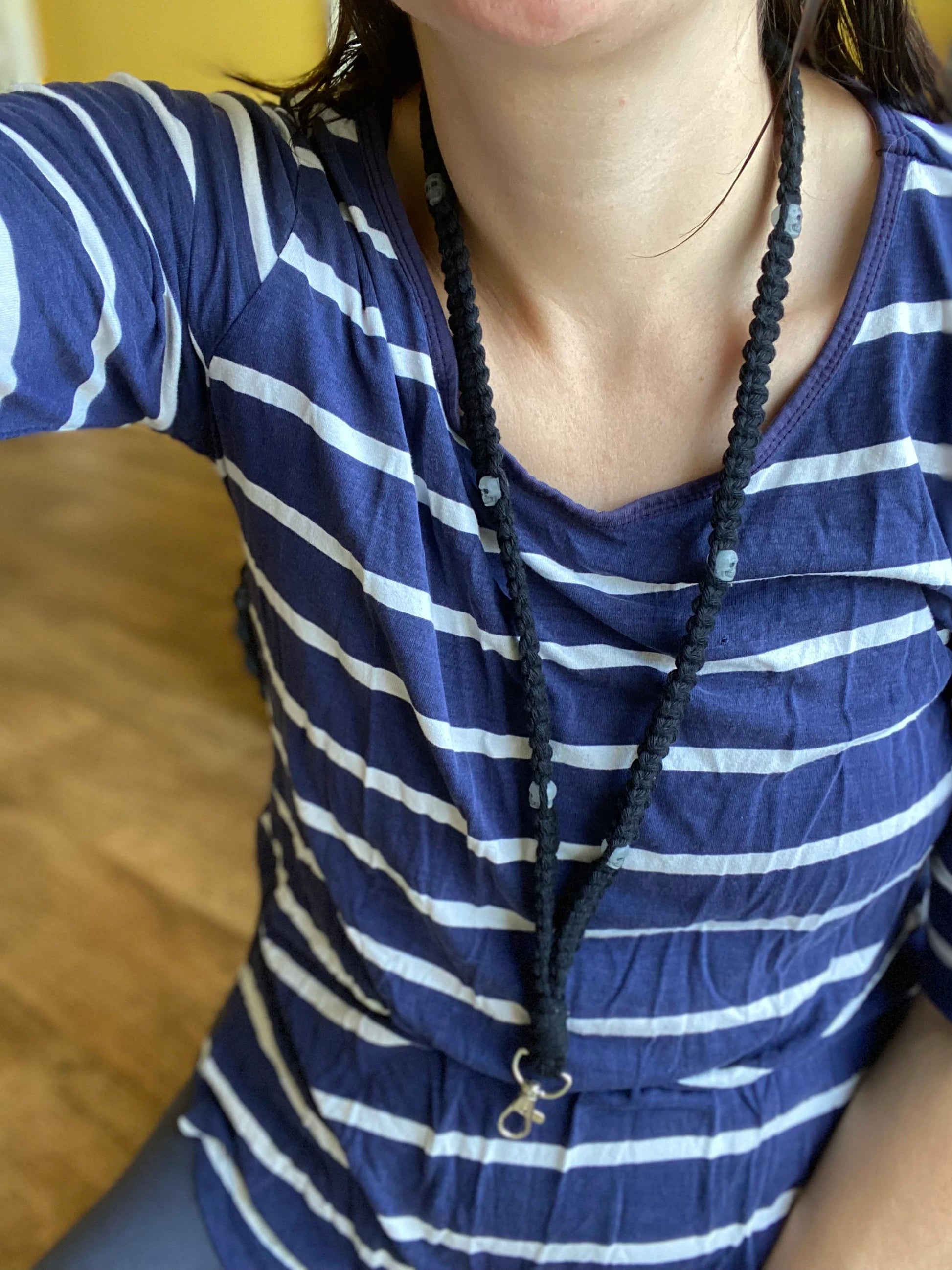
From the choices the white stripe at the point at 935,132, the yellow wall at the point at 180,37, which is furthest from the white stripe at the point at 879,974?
the yellow wall at the point at 180,37

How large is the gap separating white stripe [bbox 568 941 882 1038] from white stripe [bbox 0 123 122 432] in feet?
1.40

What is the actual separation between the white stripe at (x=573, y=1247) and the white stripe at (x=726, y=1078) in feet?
0.28

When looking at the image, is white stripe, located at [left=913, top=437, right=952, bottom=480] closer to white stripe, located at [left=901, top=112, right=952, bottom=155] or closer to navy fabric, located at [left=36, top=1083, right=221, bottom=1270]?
white stripe, located at [left=901, top=112, right=952, bottom=155]

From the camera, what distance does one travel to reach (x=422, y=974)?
2.13 ft

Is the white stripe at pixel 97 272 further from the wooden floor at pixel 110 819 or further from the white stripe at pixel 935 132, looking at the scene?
the wooden floor at pixel 110 819

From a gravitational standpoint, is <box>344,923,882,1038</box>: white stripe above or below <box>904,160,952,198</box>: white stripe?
below

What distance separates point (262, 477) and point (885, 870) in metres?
0.41

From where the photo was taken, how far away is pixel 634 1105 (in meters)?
0.65

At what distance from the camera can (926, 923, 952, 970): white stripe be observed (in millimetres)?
659

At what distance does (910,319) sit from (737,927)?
331 mm

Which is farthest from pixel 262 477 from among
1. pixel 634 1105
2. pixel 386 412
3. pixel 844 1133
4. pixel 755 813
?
pixel 844 1133

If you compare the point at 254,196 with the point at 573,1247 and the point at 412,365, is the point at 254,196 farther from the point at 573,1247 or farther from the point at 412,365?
the point at 573,1247

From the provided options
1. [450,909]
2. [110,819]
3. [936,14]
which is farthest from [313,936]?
[936,14]

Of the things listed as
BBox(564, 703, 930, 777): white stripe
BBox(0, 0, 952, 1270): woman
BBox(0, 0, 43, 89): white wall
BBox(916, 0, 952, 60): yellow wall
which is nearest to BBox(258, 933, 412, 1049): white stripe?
BBox(0, 0, 952, 1270): woman
